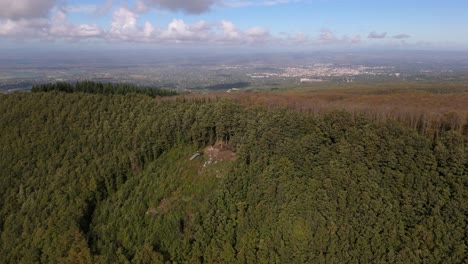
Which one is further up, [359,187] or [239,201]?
[359,187]

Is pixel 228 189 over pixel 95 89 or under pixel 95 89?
under

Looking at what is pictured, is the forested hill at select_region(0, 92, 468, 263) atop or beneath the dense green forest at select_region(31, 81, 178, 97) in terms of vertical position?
beneath

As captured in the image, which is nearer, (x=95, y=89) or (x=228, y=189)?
(x=228, y=189)

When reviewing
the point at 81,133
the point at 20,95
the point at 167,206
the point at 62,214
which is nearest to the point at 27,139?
the point at 81,133

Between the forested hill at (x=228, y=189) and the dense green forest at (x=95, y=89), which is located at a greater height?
the dense green forest at (x=95, y=89)

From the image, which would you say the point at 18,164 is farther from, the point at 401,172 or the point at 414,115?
the point at 414,115

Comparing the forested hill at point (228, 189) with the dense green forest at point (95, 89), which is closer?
the forested hill at point (228, 189)

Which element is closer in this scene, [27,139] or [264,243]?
[264,243]

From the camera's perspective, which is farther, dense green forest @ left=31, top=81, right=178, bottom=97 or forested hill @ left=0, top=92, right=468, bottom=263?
dense green forest @ left=31, top=81, right=178, bottom=97
